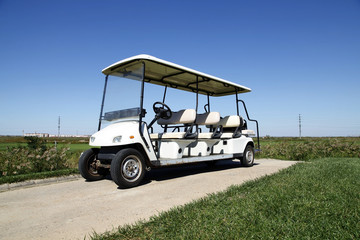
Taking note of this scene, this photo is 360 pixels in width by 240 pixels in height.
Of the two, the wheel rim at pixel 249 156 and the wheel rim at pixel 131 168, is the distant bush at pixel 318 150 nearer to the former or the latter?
the wheel rim at pixel 249 156

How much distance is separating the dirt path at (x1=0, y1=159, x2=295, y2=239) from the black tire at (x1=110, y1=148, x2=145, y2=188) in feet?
0.58

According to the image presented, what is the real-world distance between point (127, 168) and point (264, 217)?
3.05 m

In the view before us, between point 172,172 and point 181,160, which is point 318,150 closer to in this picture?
point 172,172

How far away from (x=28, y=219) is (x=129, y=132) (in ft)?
7.72

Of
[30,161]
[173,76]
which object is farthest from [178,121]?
[30,161]

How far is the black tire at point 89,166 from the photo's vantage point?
604 cm

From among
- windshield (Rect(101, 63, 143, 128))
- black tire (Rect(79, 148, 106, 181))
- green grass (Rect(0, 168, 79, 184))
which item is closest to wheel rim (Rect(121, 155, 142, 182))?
windshield (Rect(101, 63, 143, 128))

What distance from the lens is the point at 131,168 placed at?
17.4ft

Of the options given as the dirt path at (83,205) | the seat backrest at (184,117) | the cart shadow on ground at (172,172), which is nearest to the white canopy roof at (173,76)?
the seat backrest at (184,117)

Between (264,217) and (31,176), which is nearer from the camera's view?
→ (264,217)

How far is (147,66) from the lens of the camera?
6.72 m

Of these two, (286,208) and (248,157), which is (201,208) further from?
(248,157)

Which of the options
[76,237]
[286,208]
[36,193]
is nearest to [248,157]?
[286,208]

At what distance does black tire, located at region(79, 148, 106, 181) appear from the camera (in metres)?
6.04
